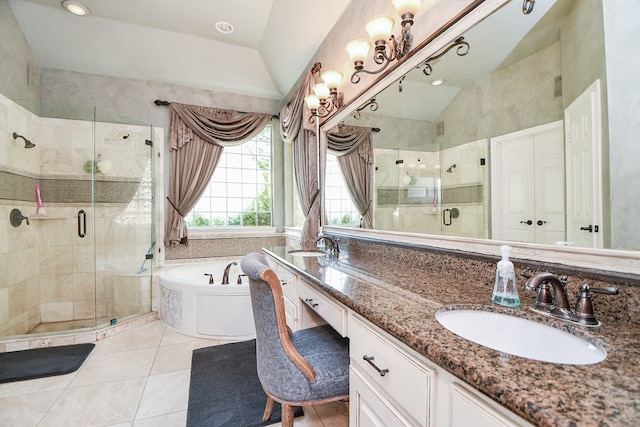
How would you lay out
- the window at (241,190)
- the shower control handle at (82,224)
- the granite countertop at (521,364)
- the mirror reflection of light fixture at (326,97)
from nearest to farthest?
1. the granite countertop at (521,364)
2. the mirror reflection of light fixture at (326,97)
3. the shower control handle at (82,224)
4. the window at (241,190)

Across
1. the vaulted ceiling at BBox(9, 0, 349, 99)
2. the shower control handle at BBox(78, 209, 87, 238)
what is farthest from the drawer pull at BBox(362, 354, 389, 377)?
the shower control handle at BBox(78, 209, 87, 238)

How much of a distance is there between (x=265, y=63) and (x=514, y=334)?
3.72 meters

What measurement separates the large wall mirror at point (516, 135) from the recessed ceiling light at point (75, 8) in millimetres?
3113

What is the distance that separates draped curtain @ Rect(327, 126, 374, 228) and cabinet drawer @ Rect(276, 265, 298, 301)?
0.64 meters

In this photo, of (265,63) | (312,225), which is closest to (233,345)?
(312,225)

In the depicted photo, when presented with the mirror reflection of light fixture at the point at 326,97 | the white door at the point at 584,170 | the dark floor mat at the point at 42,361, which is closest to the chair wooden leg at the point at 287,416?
the white door at the point at 584,170

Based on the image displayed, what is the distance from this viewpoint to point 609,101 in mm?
778

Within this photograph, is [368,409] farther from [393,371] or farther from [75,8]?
[75,8]

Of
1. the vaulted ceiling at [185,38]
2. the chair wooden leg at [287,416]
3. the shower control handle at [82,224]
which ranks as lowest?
the chair wooden leg at [287,416]

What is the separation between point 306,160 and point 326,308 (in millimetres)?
1847

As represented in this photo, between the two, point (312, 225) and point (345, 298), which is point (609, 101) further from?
point (312, 225)

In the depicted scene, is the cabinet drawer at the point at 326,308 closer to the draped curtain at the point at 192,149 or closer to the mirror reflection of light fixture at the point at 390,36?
the mirror reflection of light fixture at the point at 390,36

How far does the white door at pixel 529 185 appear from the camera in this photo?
924 millimetres

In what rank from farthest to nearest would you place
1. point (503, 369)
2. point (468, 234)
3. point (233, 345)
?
point (233, 345) → point (468, 234) → point (503, 369)
